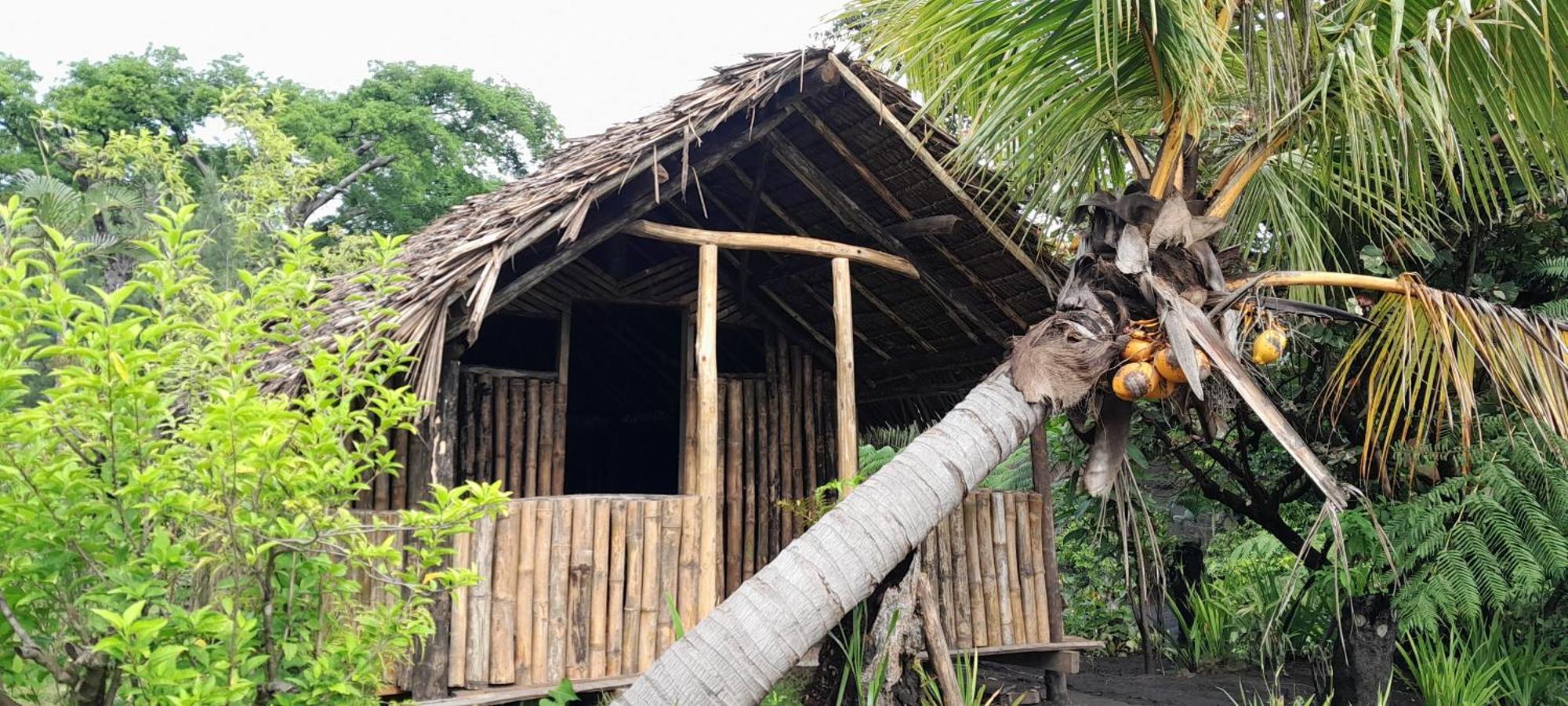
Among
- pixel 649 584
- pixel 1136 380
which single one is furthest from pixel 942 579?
pixel 1136 380

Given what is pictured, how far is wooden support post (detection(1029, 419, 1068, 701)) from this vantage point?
6102mm

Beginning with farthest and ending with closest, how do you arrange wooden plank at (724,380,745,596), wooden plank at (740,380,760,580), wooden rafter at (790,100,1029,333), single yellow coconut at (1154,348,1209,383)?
wooden plank at (740,380,760,580) < wooden plank at (724,380,745,596) < wooden rafter at (790,100,1029,333) < single yellow coconut at (1154,348,1209,383)

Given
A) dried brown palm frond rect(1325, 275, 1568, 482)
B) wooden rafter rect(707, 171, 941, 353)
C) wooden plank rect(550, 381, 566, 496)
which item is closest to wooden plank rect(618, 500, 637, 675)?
wooden plank rect(550, 381, 566, 496)

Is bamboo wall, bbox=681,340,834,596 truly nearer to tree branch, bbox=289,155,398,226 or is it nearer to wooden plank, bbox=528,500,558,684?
wooden plank, bbox=528,500,558,684

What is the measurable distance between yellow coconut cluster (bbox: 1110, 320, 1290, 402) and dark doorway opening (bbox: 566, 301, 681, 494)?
409 centimetres

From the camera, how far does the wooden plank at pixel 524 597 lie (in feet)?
15.5

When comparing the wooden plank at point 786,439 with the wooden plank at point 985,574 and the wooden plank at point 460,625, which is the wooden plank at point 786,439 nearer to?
the wooden plank at point 985,574

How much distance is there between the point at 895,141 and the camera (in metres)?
5.32

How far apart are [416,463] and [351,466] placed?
234 cm

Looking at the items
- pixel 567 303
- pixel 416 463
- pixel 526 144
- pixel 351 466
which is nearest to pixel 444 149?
pixel 526 144

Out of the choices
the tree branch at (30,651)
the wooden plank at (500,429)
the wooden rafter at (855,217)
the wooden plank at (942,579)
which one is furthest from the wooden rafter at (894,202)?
the tree branch at (30,651)

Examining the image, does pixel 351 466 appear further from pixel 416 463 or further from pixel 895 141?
pixel 895 141

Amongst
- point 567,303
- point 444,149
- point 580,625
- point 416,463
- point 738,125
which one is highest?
point 444,149

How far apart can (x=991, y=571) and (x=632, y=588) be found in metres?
2.11
